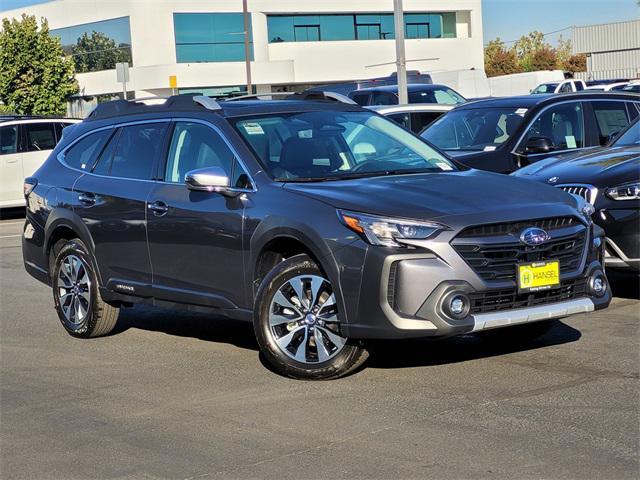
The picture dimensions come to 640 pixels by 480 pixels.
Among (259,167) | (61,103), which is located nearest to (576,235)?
(259,167)

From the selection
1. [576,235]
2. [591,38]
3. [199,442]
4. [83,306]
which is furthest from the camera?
[591,38]

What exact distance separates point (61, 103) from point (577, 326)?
57.8 metres

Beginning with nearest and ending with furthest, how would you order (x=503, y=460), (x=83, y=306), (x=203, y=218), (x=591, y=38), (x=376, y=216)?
(x=503, y=460) < (x=376, y=216) < (x=203, y=218) < (x=83, y=306) < (x=591, y=38)

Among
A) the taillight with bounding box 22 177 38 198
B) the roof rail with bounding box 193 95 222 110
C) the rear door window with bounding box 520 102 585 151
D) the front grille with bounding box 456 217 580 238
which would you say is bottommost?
the front grille with bounding box 456 217 580 238

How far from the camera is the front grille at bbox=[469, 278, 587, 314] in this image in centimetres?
641

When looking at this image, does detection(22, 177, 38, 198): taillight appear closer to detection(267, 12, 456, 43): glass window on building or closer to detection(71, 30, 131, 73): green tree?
detection(71, 30, 131, 73): green tree

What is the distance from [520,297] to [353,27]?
64.1 metres

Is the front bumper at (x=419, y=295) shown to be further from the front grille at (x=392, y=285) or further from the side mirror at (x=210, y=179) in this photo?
the side mirror at (x=210, y=179)

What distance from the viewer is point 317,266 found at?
670cm

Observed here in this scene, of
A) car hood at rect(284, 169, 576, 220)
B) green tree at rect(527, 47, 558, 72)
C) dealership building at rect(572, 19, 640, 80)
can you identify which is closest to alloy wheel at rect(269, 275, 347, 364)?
car hood at rect(284, 169, 576, 220)

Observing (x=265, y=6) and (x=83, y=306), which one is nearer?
(x=83, y=306)

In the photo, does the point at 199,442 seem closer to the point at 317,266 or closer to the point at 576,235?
the point at 317,266

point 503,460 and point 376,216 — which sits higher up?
point 376,216

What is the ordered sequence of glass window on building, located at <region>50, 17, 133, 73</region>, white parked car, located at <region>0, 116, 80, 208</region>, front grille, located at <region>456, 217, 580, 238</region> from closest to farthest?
front grille, located at <region>456, 217, 580, 238</region> < white parked car, located at <region>0, 116, 80, 208</region> < glass window on building, located at <region>50, 17, 133, 73</region>
